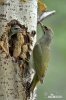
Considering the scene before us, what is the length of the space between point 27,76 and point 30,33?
1.14ft

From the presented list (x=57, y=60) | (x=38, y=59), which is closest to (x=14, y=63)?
(x=38, y=59)

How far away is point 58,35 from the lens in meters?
5.50

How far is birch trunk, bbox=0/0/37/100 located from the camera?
9.89 ft

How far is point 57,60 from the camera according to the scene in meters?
5.55

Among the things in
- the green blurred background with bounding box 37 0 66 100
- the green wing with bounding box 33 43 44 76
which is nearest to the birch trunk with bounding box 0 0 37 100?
the green wing with bounding box 33 43 44 76

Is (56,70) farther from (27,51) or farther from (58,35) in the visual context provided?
(27,51)

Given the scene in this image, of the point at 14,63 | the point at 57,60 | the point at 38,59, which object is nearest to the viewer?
the point at 14,63

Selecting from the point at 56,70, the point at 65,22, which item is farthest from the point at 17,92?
the point at 65,22

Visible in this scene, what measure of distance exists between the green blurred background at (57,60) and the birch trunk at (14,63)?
207 centimetres

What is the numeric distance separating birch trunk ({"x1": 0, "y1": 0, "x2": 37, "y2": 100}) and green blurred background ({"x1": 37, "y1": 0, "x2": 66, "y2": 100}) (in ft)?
6.80

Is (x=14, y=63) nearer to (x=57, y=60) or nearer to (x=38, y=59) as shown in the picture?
(x=38, y=59)

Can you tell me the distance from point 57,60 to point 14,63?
251 cm

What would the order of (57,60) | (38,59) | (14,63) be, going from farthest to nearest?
(57,60) < (38,59) < (14,63)

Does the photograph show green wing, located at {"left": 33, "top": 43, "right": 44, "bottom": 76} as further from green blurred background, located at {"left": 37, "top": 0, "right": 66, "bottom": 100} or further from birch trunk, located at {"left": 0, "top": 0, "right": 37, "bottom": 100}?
green blurred background, located at {"left": 37, "top": 0, "right": 66, "bottom": 100}
